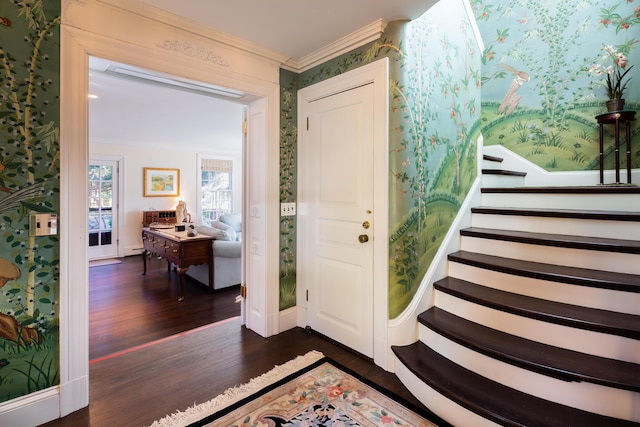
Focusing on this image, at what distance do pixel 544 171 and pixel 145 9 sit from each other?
387 centimetres

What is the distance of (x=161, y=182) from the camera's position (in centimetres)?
681

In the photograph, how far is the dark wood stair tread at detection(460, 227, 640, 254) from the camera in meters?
1.76

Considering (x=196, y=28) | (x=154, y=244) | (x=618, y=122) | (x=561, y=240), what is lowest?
(x=154, y=244)

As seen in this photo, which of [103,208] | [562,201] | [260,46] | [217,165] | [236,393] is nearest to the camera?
[236,393]

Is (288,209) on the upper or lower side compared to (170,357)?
upper

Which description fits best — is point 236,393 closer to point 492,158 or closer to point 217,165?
point 492,158

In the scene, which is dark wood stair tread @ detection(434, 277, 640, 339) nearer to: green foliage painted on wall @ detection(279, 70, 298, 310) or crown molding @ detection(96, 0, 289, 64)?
green foliage painted on wall @ detection(279, 70, 298, 310)

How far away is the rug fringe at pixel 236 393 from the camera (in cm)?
162

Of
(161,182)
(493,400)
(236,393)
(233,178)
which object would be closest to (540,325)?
(493,400)

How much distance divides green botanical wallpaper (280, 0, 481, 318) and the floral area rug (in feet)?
1.82

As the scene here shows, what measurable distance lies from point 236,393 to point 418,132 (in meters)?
2.13

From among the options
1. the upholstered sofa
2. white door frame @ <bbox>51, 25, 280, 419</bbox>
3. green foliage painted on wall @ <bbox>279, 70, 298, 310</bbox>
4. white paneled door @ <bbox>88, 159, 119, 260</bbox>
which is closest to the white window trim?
white paneled door @ <bbox>88, 159, 119, 260</bbox>

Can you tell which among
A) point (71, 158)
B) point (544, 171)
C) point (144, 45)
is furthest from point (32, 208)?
point (544, 171)

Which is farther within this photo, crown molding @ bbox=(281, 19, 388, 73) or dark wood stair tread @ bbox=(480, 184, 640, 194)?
dark wood stair tread @ bbox=(480, 184, 640, 194)
